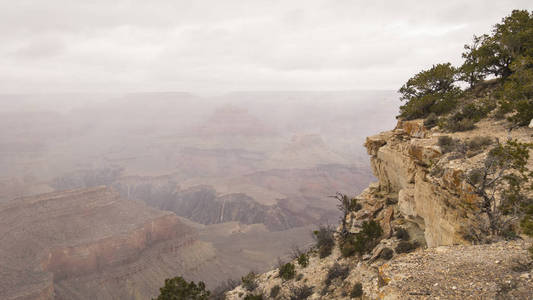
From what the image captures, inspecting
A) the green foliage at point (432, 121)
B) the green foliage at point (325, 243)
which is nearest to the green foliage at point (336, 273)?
the green foliage at point (325, 243)

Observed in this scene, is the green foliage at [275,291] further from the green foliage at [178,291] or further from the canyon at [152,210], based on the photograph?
the canyon at [152,210]

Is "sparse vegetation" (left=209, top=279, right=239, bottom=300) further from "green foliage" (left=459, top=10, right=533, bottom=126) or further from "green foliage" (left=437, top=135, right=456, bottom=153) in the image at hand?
"green foliage" (left=459, top=10, right=533, bottom=126)

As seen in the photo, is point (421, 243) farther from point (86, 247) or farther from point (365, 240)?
point (86, 247)

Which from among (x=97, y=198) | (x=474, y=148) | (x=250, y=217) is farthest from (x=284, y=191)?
(x=474, y=148)

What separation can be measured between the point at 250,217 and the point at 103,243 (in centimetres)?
6460

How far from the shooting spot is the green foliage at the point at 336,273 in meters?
14.7

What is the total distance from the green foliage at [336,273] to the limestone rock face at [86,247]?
48543 millimetres

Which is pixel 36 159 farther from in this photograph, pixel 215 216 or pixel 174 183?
pixel 215 216

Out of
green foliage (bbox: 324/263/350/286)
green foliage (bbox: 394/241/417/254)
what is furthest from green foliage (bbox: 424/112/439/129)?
green foliage (bbox: 324/263/350/286)

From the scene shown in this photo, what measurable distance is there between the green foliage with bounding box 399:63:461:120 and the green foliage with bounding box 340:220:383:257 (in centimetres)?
848

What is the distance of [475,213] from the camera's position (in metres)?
8.88

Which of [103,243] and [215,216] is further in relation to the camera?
[215,216]

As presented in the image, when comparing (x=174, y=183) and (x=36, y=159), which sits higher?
(x=36, y=159)

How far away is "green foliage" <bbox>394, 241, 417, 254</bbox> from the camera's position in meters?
13.5
